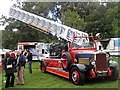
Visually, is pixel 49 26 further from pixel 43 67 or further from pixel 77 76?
pixel 77 76

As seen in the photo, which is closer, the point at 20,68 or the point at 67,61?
the point at 20,68

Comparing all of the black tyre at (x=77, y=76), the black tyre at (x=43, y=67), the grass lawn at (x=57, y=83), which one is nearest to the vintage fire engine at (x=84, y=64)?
the black tyre at (x=77, y=76)

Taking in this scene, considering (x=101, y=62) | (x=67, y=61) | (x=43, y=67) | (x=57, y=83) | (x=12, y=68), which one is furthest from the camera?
(x=43, y=67)

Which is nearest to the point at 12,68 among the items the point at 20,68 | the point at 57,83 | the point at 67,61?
the point at 20,68

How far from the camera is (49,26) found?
20891mm

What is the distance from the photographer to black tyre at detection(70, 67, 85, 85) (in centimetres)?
1063

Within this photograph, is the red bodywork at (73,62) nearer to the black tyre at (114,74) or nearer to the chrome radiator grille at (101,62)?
the chrome radiator grille at (101,62)

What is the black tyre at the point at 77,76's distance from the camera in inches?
419

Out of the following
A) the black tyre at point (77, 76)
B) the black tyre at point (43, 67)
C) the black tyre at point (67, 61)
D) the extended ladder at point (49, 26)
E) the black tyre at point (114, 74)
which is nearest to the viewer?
the black tyre at point (77, 76)

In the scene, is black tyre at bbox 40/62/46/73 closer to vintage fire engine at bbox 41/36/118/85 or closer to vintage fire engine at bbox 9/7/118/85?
vintage fire engine at bbox 9/7/118/85

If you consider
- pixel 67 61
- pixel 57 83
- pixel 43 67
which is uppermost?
pixel 67 61

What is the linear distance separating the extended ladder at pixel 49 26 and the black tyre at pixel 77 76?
8.57m

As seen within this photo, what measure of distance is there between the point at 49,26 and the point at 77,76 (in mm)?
10593

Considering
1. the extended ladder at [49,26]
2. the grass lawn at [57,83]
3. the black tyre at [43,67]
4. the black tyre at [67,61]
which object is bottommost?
the grass lawn at [57,83]
